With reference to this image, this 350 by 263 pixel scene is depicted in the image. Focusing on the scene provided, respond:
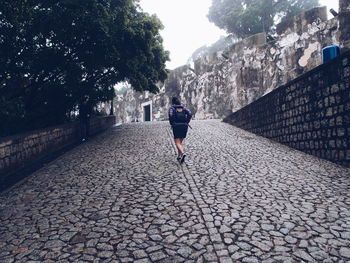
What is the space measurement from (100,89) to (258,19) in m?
22.5

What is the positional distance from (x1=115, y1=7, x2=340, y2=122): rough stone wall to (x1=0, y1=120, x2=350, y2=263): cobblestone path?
9411 mm

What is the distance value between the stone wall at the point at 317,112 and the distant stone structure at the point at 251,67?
251 inches

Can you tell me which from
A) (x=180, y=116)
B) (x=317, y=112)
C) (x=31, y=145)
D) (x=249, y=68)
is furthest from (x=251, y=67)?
(x=31, y=145)

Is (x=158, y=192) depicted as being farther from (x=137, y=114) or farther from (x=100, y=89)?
(x=137, y=114)

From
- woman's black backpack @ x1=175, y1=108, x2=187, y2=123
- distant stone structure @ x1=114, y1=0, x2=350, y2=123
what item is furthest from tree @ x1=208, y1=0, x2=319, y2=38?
woman's black backpack @ x1=175, y1=108, x2=187, y2=123

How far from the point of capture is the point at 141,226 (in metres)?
3.18

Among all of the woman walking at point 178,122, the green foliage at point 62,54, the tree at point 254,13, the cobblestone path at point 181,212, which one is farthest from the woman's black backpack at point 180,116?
the tree at point 254,13

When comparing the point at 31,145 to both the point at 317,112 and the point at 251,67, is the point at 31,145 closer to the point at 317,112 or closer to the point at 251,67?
the point at 317,112

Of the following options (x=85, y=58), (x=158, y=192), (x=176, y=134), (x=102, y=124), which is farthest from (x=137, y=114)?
(x=158, y=192)

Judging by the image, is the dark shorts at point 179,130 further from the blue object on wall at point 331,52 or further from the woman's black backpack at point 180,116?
the blue object on wall at point 331,52

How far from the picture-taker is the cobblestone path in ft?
8.73

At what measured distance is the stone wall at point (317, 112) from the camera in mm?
5496

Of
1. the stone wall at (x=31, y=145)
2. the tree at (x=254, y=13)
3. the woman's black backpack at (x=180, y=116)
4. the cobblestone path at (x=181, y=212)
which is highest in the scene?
the tree at (x=254, y=13)

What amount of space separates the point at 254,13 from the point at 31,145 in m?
25.9
